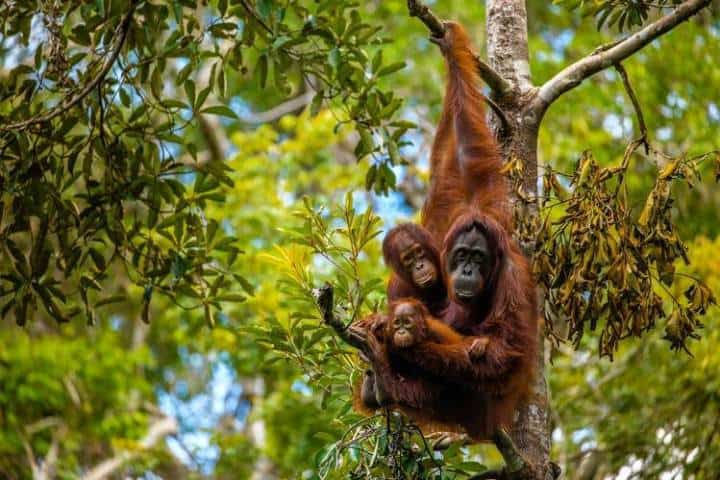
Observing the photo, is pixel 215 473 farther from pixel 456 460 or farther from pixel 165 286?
pixel 456 460

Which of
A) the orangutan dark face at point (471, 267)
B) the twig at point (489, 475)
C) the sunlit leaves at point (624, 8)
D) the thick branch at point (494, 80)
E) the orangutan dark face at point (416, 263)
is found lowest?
the twig at point (489, 475)

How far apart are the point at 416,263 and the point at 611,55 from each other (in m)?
1.45

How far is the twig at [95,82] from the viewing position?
6.02m

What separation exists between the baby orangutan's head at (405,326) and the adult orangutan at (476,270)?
0.05m

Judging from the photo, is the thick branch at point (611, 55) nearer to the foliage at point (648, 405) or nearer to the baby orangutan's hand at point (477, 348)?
the baby orangutan's hand at point (477, 348)

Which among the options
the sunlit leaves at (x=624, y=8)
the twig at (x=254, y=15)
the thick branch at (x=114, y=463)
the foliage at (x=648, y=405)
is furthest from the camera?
the thick branch at (x=114, y=463)

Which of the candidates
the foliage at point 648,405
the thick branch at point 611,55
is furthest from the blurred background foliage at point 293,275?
the thick branch at point 611,55

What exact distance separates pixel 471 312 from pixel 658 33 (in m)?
1.62

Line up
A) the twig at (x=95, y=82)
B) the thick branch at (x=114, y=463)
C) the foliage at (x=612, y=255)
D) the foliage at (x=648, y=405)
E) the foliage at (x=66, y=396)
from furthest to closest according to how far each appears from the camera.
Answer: the thick branch at (x=114, y=463), the foliage at (x=66, y=396), the foliage at (x=648, y=405), the twig at (x=95, y=82), the foliage at (x=612, y=255)

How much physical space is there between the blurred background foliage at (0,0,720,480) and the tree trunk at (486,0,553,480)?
12.8 inches

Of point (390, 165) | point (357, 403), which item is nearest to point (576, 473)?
point (390, 165)

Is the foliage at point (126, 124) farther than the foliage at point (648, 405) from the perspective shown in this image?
No

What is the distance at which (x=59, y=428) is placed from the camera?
41.3 feet

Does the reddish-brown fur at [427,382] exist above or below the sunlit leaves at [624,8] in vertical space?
below
